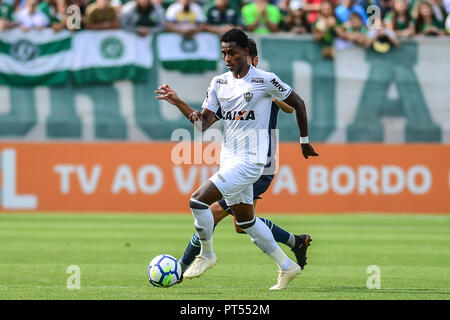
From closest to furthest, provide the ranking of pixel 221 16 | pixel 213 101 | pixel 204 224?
1. pixel 204 224
2. pixel 213 101
3. pixel 221 16

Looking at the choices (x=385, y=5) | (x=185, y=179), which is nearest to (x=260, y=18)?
(x=385, y=5)

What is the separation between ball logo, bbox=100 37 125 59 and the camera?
20.8 metres

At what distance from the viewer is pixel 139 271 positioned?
10711 millimetres

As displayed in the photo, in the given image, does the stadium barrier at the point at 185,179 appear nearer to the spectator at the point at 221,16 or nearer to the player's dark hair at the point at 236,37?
the spectator at the point at 221,16

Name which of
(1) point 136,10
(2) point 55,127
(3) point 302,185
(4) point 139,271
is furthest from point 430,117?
(4) point 139,271

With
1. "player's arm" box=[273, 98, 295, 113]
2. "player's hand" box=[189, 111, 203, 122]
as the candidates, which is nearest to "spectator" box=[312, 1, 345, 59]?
"player's arm" box=[273, 98, 295, 113]

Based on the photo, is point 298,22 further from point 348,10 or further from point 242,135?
point 242,135

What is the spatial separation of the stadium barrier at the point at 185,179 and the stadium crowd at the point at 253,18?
266cm

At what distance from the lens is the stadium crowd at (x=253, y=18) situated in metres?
20.9

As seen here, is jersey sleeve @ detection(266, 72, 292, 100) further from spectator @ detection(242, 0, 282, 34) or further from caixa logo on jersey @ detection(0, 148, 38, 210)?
spectator @ detection(242, 0, 282, 34)

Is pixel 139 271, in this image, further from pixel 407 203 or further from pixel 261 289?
pixel 407 203

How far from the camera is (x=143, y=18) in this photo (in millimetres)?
21000

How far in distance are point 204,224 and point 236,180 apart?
0.53 m

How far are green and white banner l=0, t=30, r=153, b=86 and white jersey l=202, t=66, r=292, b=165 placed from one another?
11.9 m
